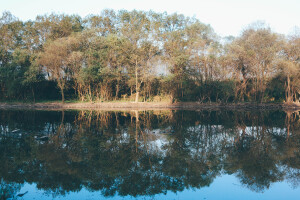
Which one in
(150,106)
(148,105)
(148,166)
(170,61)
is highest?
(170,61)

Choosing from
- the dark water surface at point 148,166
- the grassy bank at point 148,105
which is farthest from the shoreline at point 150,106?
the dark water surface at point 148,166

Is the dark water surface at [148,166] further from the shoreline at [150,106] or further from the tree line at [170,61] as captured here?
the tree line at [170,61]

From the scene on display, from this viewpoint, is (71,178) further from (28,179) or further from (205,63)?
(205,63)

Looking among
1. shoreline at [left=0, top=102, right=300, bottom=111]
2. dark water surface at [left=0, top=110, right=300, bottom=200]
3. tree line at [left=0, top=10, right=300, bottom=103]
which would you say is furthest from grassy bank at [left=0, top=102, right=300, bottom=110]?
dark water surface at [left=0, top=110, right=300, bottom=200]

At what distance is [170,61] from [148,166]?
28511 millimetres

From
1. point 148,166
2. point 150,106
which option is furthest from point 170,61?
point 148,166

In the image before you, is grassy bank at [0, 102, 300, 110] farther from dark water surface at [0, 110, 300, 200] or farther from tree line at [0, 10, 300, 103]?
dark water surface at [0, 110, 300, 200]

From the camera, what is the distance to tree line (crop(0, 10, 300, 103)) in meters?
35.6

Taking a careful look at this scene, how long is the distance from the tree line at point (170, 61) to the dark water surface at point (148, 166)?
74.6ft

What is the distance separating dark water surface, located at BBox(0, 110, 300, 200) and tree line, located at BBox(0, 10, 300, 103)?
22.7 m

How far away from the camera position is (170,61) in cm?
3622

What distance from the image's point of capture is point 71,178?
8.06m

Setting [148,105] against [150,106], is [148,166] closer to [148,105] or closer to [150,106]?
[150,106]

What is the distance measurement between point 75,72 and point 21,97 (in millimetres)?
12928
